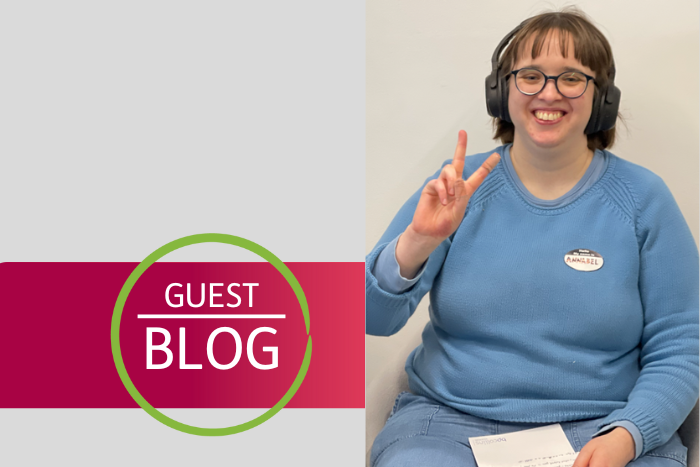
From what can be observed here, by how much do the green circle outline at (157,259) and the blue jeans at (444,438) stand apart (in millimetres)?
249

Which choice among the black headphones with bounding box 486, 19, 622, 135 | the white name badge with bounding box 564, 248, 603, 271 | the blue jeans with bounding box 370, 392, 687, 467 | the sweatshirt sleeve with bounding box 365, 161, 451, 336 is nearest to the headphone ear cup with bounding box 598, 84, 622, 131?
the black headphones with bounding box 486, 19, 622, 135

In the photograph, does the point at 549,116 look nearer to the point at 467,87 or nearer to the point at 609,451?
the point at 467,87

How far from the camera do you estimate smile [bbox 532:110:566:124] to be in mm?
1605

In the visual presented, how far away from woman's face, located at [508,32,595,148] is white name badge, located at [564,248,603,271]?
25cm

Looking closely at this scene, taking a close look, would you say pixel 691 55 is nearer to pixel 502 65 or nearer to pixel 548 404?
pixel 502 65

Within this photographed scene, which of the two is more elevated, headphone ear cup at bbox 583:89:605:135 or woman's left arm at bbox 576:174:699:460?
headphone ear cup at bbox 583:89:605:135

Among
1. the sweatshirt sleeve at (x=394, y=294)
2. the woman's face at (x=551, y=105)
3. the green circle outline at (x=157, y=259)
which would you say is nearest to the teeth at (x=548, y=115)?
the woman's face at (x=551, y=105)

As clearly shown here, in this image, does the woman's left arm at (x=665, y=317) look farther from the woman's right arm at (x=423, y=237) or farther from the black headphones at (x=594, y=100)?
the woman's right arm at (x=423, y=237)

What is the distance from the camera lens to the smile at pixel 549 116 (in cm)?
161

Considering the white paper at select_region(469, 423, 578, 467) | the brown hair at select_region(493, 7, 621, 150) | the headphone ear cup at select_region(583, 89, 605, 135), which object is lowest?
the white paper at select_region(469, 423, 578, 467)

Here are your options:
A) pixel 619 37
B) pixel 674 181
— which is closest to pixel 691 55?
pixel 619 37

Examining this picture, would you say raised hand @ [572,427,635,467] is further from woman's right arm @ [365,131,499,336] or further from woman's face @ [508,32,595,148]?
woman's face @ [508,32,595,148]

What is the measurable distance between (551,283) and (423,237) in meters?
0.32

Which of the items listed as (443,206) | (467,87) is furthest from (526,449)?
(467,87)
